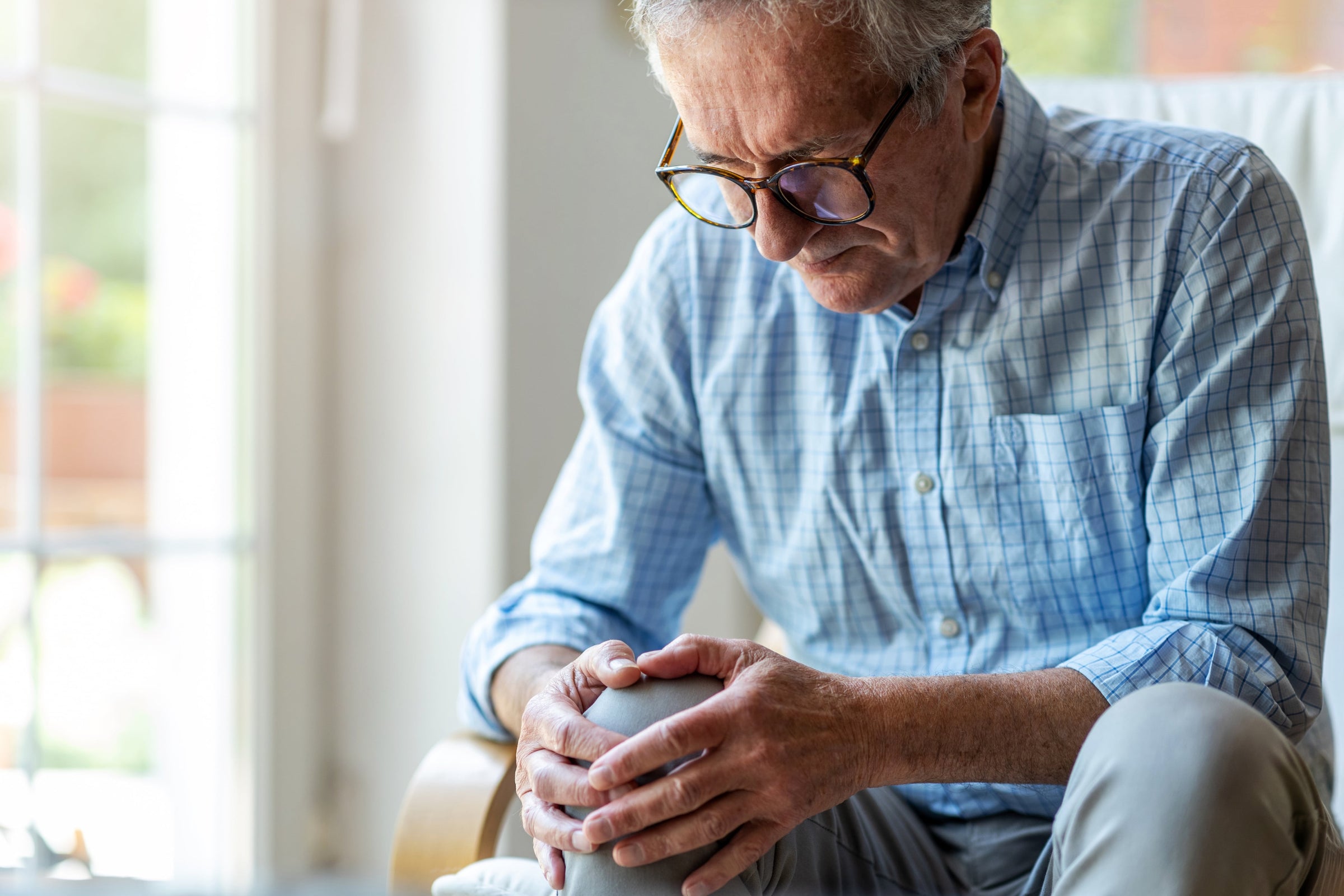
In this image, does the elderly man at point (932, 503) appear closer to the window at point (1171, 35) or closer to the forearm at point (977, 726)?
the forearm at point (977, 726)

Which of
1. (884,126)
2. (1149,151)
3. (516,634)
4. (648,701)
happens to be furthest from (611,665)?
(1149,151)

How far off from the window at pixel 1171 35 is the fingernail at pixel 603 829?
2167mm

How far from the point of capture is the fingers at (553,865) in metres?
0.89

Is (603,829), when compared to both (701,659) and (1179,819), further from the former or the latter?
(1179,819)

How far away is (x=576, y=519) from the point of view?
131 cm

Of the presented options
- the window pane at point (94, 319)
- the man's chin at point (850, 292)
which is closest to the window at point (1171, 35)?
the man's chin at point (850, 292)

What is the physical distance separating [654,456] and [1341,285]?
0.81 meters

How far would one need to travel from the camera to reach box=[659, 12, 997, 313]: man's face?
3.11ft

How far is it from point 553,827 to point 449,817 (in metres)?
0.18

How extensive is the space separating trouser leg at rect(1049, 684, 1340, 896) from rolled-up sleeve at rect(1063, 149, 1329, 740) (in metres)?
0.19

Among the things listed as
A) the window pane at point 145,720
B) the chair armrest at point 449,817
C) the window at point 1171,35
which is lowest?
the window pane at point 145,720

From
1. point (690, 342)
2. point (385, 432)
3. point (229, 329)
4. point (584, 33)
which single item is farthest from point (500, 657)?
point (584, 33)

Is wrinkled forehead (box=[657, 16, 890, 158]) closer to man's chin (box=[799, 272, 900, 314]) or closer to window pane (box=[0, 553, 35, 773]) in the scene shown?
man's chin (box=[799, 272, 900, 314])

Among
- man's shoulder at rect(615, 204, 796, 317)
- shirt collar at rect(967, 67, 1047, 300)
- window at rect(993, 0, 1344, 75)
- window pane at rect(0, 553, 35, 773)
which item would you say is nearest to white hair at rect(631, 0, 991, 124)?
shirt collar at rect(967, 67, 1047, 300)
